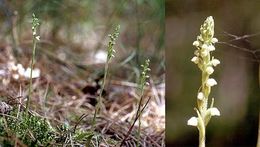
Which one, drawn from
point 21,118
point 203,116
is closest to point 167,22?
point 203,116

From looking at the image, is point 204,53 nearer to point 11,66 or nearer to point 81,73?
point 11,66

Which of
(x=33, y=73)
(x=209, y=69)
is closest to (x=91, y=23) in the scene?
(x=33, y=73)

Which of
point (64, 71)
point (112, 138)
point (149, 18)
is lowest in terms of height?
point (112, 138)

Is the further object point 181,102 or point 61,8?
point 61,8

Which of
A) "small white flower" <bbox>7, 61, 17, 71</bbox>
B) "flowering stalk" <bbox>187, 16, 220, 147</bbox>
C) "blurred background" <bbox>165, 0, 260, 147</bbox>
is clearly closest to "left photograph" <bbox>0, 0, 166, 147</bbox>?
"small white flower" <bbox>7, 61, 17, 71</bbox>

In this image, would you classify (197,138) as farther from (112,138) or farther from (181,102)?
(112,138)

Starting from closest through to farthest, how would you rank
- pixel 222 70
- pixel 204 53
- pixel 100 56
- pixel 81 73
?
pixel 204 53
pixel 222 70
pixel 81 73
pixel 100 56

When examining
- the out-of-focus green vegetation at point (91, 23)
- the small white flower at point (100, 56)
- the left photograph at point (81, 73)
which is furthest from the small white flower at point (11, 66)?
the small white flower at point (100, 56)
